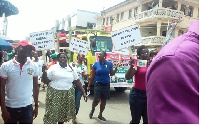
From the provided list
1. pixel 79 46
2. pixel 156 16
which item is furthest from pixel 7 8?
pixel 156 16

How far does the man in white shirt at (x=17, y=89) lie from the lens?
124 inches

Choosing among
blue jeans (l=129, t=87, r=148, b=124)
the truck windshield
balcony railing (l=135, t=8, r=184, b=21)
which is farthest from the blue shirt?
balcony railing (l=135, t=8, r=184, b=21)

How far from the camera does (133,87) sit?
3.94 metres

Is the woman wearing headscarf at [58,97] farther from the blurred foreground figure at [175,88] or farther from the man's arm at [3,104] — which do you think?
the blurred foreground figure at [175,88]

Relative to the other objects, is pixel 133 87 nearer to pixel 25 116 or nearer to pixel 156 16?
pixel 25 116

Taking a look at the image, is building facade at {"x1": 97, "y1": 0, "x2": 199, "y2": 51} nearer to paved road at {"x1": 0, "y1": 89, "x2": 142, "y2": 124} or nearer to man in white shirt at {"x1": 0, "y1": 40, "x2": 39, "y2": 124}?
paved road at {"x1": 0, "y1": 89, "x2": 142, "y2": 124}

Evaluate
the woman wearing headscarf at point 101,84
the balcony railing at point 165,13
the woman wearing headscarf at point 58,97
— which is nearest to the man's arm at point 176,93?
the woman wearing headscarf at point 58,97

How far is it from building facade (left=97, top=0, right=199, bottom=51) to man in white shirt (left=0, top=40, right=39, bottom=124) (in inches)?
671

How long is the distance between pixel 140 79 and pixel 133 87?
20 centimetres

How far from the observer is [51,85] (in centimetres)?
420

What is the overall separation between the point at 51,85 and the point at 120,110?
2.82 meters

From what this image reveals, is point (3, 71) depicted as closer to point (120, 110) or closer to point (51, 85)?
point (51, 85)

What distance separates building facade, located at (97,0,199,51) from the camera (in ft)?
71.7

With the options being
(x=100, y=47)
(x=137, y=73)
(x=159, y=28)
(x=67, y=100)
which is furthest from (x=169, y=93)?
(x=159, y=28)
